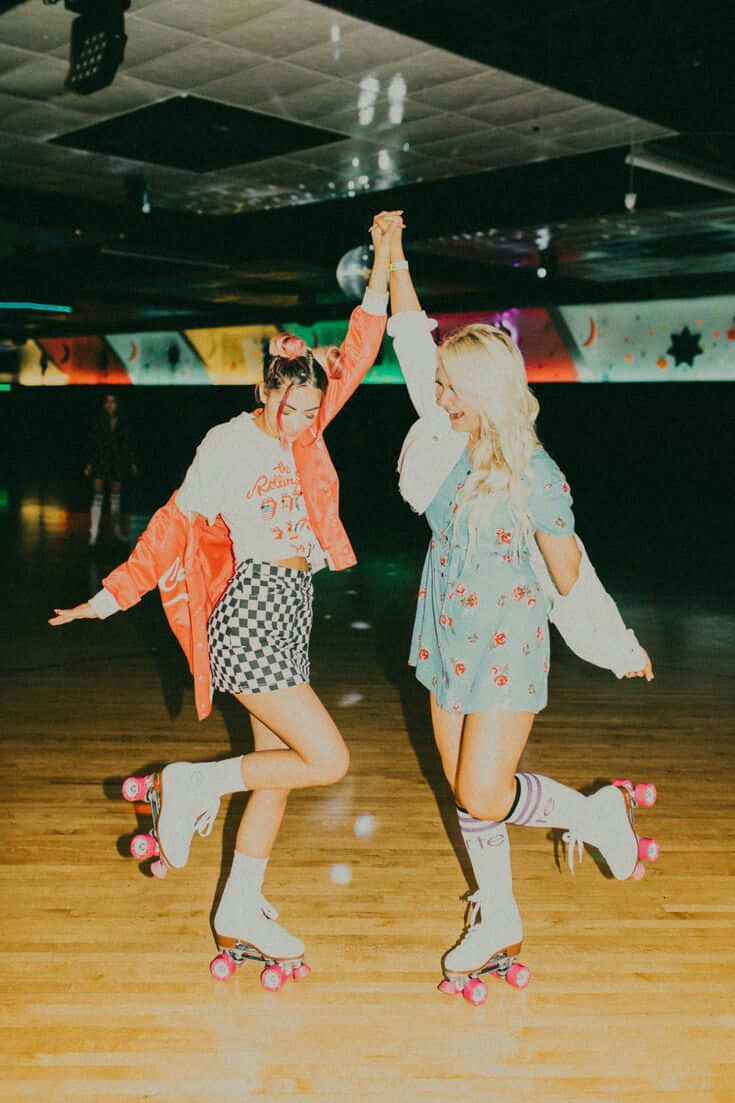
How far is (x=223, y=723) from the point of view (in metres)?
4.49

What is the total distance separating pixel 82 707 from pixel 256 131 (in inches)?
145

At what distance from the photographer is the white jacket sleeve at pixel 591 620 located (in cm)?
226

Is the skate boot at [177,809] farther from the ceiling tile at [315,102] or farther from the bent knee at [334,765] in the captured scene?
the ceiling tile at [315,102]

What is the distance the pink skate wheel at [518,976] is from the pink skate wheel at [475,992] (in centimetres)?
9

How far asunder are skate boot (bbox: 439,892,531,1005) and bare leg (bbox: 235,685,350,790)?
0.43 meters

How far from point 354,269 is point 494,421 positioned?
19.7 feet

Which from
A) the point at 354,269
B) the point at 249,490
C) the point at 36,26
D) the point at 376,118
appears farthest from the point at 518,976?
the point at 354,269

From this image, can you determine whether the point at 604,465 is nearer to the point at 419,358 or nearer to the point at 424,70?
the point at 424,70

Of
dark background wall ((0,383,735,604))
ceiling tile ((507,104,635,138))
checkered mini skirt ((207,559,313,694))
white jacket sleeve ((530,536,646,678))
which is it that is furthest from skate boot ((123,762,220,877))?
dark background wall ((0,383,735,604))

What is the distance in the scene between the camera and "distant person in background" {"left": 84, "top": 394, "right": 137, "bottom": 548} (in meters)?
9.67

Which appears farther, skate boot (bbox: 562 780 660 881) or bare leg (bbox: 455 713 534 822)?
skate boot (bbox: 562 780 660 881)

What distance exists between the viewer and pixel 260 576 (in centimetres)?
231

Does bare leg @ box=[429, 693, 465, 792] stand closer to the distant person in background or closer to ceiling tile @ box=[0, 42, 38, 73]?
ceiling tile @ box=[0, 42, 38, 73]

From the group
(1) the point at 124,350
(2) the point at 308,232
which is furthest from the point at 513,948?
(1) the point at 124,350
